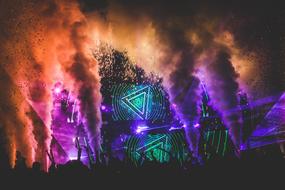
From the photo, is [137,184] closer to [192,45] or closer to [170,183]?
[170,183]

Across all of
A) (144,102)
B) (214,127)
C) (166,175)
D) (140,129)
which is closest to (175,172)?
(166,175)

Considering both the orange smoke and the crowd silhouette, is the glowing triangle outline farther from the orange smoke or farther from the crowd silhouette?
the crowd silhouette

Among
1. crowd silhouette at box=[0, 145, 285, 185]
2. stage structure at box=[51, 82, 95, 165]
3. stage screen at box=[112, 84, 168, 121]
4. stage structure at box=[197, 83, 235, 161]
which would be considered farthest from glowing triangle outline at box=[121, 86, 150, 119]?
crowd silhouette at box=[0, 145, 285, 185]

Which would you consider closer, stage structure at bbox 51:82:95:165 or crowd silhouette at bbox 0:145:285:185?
crowd silhouette at bbox 0:145:285:185

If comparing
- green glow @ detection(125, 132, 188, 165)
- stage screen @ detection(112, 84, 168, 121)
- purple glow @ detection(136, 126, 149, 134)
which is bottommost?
green glow @ detection(125, 132, 188, 165)

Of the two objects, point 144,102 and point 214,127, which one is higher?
point 144,102

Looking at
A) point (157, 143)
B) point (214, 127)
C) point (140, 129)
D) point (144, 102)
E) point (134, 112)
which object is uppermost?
point (144, 102)

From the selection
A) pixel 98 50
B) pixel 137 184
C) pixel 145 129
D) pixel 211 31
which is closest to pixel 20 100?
pixel 98 50

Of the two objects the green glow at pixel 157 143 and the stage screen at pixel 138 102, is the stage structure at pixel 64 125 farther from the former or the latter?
the green glow at pixel 157 143

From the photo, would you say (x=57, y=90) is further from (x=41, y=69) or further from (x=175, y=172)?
(x=175, y=172)

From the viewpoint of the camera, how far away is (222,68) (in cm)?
1495

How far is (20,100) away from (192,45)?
323 inches

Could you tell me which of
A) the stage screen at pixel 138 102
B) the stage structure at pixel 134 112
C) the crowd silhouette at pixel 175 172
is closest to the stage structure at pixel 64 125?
the stage structure at pixel 134 112

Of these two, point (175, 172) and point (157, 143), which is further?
point (157, 143)
